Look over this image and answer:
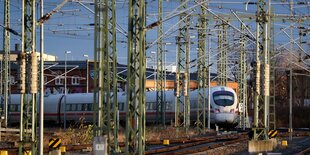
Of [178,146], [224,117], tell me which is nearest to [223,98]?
[224,117]

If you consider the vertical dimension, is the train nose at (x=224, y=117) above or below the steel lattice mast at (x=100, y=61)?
below

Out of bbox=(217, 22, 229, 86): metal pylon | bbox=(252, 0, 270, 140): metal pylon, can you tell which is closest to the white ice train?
bbox=(217, 22, 229, 86): metal pylon

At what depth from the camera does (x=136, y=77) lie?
19.3m

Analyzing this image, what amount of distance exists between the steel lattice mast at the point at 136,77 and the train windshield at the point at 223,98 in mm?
33582

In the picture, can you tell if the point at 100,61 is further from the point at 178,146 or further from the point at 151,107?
the point at 151,107

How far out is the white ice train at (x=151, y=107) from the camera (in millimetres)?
52938

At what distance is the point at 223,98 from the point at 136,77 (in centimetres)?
3424

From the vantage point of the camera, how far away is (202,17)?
44.1 metres

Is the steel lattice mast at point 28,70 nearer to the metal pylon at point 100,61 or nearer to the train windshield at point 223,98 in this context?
the metal pylon at point 100,61

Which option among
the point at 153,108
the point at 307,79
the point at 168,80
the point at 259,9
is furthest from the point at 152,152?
the point at 168,80

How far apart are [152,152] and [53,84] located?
73.5 metres

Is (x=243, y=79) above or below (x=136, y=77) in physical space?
above

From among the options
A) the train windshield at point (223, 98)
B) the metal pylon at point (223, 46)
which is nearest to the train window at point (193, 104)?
the train windshield at point (223, 98)

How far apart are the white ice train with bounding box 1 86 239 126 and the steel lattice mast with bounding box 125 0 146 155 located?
110ft
